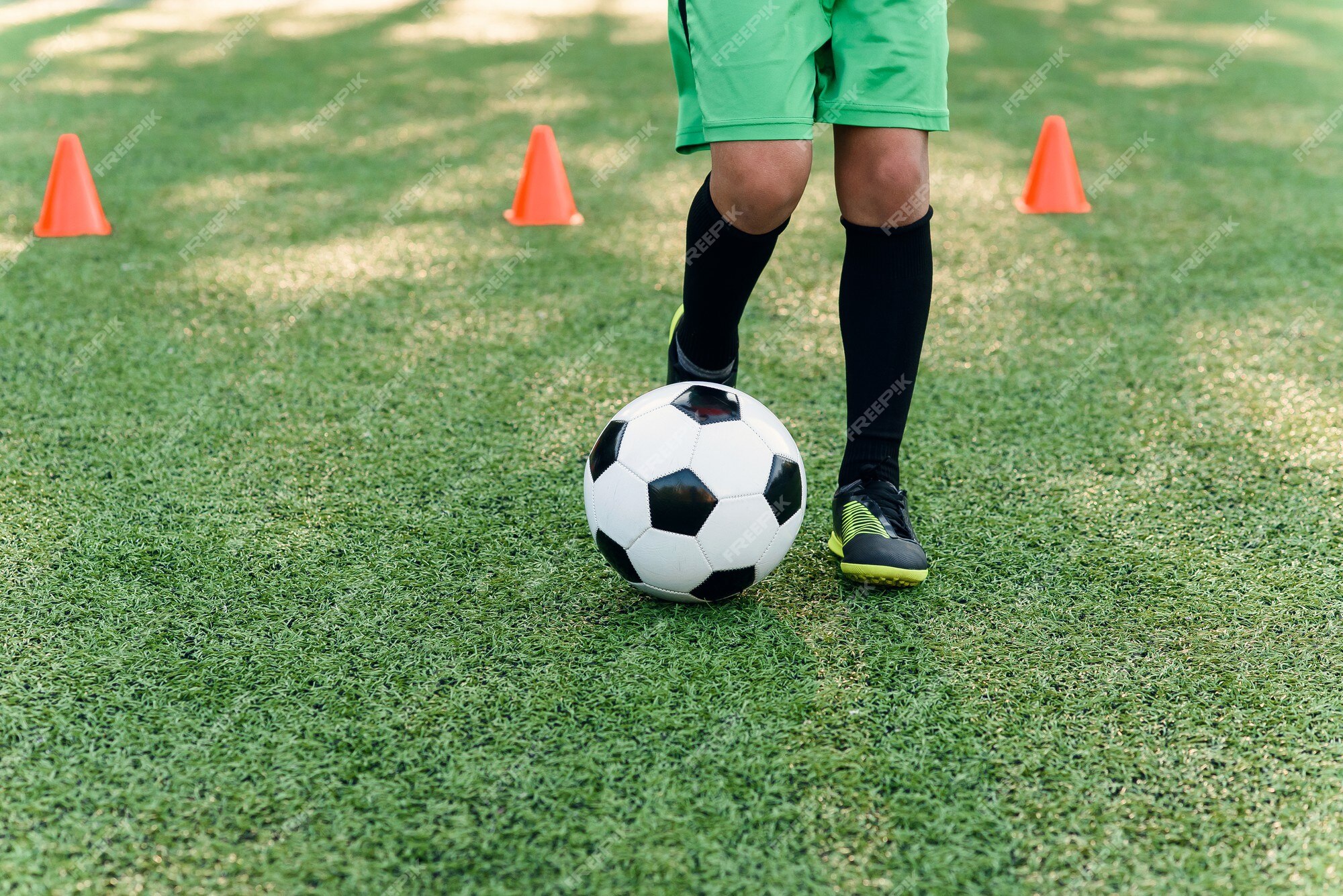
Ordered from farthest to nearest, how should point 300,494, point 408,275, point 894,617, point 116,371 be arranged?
point 408,275, point 116,371, point 300,494, point 894,617

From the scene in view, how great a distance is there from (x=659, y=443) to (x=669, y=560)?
0.21 m

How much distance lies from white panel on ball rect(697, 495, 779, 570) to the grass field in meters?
0.14

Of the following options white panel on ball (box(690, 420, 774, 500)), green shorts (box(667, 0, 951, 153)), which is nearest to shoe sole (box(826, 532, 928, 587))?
white panel on ball (box(690, 420, 774, 500))

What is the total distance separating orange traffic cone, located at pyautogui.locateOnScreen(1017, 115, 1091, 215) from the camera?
176 inches

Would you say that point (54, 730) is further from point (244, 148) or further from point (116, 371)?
point (244, 148)

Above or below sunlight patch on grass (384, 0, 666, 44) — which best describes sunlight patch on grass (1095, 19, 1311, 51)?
below

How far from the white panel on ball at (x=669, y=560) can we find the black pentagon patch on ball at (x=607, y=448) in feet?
0.53

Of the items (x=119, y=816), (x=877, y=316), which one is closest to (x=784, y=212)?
(x=877, y=316)

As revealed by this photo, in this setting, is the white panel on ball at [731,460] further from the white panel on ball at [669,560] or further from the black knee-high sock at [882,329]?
the black knee-high sock at [882,329]

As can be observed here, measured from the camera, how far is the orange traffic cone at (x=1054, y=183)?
176 inches

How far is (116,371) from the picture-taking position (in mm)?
3000

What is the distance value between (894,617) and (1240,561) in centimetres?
76

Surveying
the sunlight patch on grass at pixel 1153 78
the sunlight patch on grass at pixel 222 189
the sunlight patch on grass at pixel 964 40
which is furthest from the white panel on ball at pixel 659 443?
the sunlight patch on grass at pixel 964 40

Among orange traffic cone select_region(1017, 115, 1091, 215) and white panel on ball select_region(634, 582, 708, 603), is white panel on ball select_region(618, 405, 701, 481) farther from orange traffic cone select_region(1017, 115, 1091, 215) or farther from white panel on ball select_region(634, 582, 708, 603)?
orange traffic cone select_region(1017, 115, 1091, 215)
